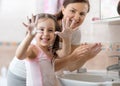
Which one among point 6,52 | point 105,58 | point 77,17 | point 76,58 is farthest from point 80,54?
point 6,52

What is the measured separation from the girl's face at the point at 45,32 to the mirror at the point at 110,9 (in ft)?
1.63

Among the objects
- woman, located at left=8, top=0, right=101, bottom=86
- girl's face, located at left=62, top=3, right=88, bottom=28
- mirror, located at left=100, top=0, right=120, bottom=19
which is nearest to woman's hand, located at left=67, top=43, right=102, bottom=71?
woman, located at left=8, top=0, right=101, bottom=86

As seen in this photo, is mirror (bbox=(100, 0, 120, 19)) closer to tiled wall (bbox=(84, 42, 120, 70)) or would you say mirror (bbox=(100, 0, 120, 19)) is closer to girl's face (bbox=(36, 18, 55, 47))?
tiled wall (bbox=(84, 42, 120, 70))

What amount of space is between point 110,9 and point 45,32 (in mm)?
573

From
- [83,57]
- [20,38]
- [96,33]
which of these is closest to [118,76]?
[83,57]

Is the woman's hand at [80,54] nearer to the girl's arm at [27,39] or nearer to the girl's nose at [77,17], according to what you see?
the girl's nose at [77,17]

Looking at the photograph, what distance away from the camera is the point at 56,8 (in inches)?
61.3

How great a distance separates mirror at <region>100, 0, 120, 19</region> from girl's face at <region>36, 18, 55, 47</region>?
0.50 meters

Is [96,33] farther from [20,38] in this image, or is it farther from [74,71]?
[20,38]

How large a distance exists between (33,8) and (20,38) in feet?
0.73

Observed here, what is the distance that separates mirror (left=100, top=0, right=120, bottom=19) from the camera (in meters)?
1.43

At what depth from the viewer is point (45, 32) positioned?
3.56ft

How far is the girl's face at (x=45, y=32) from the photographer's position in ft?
3.58

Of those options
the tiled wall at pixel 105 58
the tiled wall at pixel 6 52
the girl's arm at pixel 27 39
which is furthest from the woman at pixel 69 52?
the tiled wall at pixel 6 52
